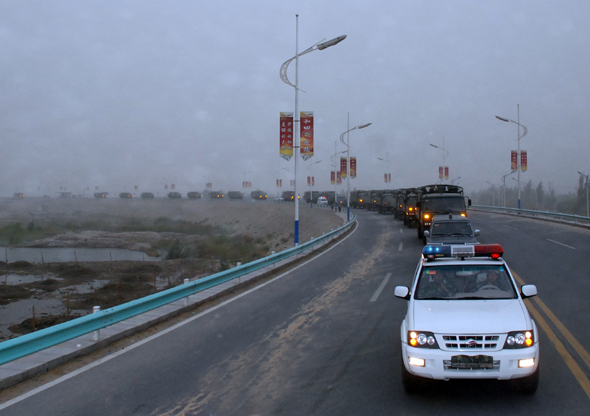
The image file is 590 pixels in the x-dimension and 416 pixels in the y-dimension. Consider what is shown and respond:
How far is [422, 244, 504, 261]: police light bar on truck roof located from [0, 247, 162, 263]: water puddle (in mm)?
47199

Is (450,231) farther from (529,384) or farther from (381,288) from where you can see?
(529,384)

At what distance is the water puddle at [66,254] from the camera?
5100 centimetres

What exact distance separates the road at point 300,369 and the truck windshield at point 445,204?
1169 cm

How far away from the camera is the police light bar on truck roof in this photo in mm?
6547

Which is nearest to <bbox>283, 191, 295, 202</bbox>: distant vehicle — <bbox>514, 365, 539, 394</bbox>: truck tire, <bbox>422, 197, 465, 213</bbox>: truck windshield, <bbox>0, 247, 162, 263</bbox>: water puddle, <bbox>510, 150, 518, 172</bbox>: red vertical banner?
<bbox>0, 247, 162, 263</bbox>: water puddle

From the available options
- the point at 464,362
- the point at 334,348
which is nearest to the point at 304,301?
the point at 334,348

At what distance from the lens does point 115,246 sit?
56312mm

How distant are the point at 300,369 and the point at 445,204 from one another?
19.1 meters

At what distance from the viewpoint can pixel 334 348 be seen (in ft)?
23.7

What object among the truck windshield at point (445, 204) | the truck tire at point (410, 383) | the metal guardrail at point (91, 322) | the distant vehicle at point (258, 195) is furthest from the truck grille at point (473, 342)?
the distant vehicle at point (258, 195)

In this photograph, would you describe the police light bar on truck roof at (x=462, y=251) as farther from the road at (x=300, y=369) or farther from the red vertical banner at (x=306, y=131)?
the red vertical banner at (x=306, y=131)

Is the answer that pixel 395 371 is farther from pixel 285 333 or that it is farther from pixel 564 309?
pixel 564 309

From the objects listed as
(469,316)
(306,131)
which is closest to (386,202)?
(306,131)

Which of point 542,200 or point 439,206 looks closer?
point 439,206
